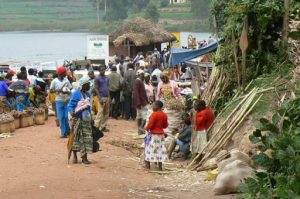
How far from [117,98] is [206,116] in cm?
675

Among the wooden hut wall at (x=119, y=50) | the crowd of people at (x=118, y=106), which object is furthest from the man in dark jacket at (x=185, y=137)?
the wooden hut wall at (x=119, y=50)

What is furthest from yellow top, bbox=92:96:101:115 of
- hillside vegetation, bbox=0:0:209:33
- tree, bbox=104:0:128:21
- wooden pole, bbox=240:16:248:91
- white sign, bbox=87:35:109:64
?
tree, bbox=104:0:128:21

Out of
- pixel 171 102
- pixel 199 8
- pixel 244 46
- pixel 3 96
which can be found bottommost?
pixel 3 96

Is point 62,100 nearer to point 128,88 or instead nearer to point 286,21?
point 128,88

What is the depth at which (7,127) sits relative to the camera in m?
16.8

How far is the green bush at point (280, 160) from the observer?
8.04m

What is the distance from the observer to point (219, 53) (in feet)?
50.5

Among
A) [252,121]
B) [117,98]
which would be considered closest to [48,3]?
[117,98]

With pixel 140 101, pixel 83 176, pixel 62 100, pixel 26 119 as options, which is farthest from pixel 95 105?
pixel 83 176

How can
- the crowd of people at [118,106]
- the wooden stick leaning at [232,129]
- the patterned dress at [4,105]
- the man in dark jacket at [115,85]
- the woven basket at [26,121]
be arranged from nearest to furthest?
the wooden stick leaning at [232,129], the crowd of people at [118,106], the woven basket at [26,121], the patterned dress at [4,105], the man in dark jacket at [115,85]

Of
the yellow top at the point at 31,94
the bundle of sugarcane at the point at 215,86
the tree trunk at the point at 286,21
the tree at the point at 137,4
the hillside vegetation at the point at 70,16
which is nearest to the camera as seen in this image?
the tree trunk at the point at 286,21

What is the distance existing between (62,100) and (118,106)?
438 cm

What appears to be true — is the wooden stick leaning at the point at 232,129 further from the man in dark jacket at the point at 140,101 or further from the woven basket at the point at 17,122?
the woven basket at the point at 17,122

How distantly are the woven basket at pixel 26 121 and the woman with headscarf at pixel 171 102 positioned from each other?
11.2 feet
